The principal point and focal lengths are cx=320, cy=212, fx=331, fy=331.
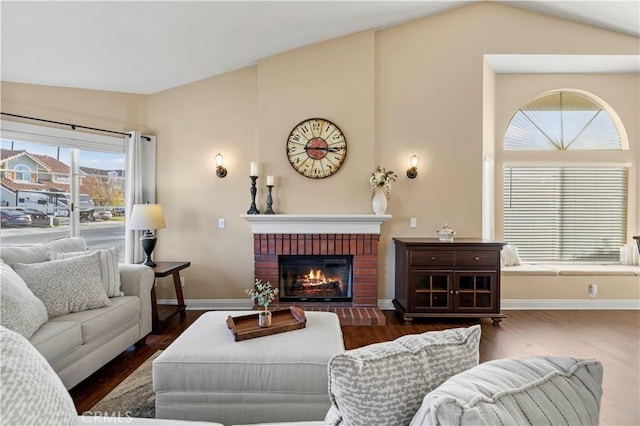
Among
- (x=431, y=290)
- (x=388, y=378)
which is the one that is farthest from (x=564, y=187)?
(x=388, y=378)

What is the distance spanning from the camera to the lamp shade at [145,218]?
3486 mm

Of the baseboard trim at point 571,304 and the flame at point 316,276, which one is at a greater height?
the flame at point 316,276

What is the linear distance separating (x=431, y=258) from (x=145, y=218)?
306cm

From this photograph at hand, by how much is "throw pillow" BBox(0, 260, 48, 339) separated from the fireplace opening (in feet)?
7.35

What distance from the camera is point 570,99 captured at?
14.6 ft

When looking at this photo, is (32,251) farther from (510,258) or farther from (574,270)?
(574,270)

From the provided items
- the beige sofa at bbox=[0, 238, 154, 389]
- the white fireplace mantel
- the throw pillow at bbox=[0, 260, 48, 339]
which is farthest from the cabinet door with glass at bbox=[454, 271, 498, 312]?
the throw pillow at bbox=[0, 260, 48, 339]

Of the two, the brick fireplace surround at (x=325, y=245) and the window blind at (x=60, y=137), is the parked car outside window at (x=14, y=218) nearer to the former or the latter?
the window blind at (x=60, y=137)

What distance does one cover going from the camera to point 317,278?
3.94 m

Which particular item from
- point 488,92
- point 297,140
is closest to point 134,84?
point 297,140

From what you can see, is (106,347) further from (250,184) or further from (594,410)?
(594,410)

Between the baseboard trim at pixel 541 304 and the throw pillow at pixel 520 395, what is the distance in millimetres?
3342

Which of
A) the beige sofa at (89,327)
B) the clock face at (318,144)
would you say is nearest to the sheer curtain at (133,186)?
the beige sofa at (89,327)

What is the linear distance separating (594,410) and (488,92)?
429cm
